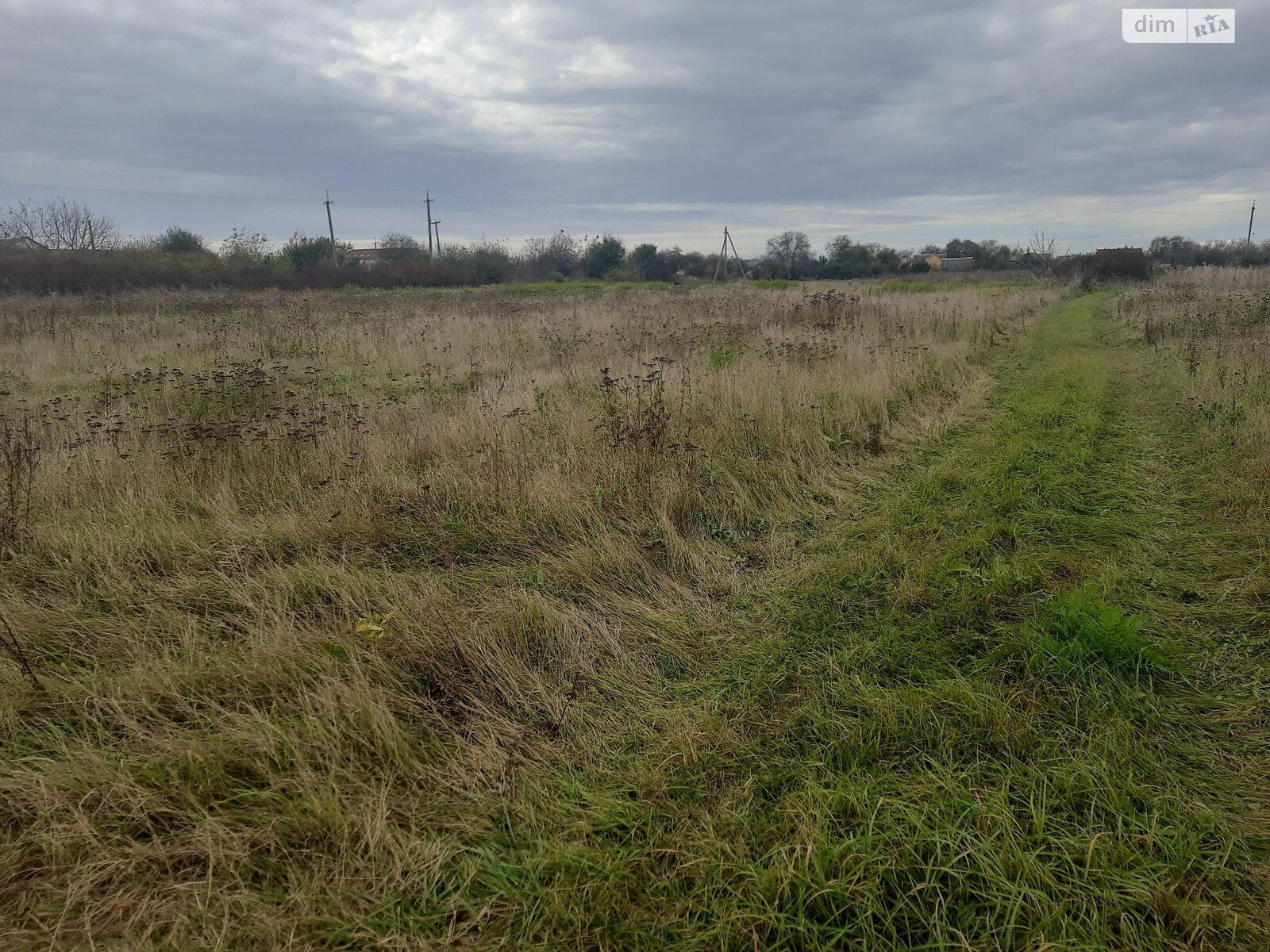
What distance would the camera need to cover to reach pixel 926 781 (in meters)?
2.15

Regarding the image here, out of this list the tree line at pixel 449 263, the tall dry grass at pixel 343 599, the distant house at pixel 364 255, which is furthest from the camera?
the distant house at pixel 364 255

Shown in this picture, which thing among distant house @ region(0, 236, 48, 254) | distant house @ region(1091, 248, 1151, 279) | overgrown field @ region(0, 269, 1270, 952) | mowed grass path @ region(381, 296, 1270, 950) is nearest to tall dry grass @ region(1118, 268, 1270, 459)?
overgrown field @ region(0, 269, 1270, 952)

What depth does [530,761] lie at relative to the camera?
7.56ft

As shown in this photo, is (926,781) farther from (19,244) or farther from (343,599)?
(19,244)

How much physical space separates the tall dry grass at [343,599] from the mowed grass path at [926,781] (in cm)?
22

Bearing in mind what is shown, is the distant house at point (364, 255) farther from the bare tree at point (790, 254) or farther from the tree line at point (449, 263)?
the bare tree at point (790, 254)

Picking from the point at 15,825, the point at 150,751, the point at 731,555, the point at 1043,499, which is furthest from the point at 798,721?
the point at 1043,499

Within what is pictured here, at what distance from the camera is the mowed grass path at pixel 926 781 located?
1.72m

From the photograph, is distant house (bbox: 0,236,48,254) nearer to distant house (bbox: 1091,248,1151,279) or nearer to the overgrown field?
the overgrown field

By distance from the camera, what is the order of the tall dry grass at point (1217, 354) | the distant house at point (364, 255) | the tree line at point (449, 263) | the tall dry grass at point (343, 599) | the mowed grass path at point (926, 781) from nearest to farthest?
the mowed grass path at point (926, 781), the tall dry grass at point (343, 599), the tall dry grass at point (1217, 354), the tree line at point (449, 263), the distant house at point (364, 255)

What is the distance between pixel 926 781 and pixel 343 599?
258 cm

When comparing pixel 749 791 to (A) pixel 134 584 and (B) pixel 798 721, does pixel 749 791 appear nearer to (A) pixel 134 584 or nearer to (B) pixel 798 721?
(B) pixel 798 721

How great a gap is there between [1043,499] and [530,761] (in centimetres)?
407

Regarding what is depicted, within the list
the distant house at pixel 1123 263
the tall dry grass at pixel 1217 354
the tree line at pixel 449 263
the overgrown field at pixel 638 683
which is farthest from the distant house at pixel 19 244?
the distant house at pixel 1123 263
